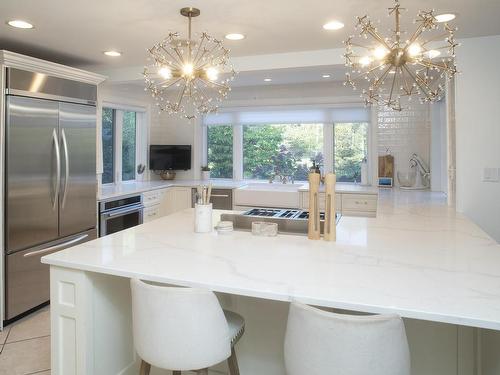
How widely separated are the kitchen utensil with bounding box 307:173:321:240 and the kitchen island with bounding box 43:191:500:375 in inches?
3.4

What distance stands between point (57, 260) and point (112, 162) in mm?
3674

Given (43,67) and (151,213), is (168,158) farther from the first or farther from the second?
(43,67)

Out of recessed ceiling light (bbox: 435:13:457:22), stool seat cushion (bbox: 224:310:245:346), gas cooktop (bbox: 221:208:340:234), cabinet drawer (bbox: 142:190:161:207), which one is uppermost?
recessed ceiling light (bbox: 435:13:457:22)

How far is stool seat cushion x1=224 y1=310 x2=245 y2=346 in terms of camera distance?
67.5 inches

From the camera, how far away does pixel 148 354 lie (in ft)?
4.94

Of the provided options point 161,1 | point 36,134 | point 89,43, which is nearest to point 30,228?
point 36,134

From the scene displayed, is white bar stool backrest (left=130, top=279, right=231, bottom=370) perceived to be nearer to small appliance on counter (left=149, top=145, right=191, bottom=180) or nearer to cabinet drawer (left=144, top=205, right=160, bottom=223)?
cabinet drawer (left=144, top=205, right=160, bottom=223)

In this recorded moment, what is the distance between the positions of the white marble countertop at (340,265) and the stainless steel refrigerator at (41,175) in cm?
128

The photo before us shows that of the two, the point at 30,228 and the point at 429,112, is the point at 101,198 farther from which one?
the point at 429,112

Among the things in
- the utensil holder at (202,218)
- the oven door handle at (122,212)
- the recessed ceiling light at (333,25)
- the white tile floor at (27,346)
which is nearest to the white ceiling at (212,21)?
the recessed ceiling light at (333,25)

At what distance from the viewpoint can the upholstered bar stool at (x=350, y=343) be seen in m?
1.18

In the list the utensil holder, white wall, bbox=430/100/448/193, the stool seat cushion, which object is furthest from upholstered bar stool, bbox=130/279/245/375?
white wall, bbox=430/100/448/193

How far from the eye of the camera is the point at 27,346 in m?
2.79

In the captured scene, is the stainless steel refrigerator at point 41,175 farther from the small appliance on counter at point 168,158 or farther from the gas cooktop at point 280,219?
the small appliance on counter at point 168,158
